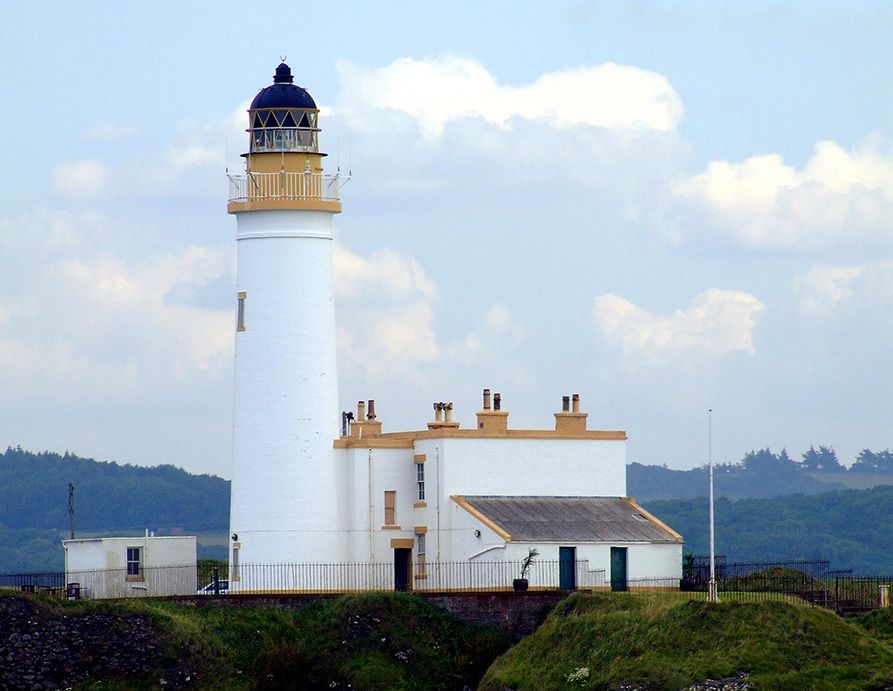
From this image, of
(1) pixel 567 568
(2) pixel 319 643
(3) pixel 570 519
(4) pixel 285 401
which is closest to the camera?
(2) pixel 319 643

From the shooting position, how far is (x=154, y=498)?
156 meters

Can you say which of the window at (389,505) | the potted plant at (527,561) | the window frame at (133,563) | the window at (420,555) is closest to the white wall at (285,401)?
the window at (389,505)

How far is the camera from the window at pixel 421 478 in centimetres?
5997

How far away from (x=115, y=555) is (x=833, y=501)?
89938mm

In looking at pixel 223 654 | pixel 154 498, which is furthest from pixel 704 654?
pixel 154 498

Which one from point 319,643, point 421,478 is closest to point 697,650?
point 319,643

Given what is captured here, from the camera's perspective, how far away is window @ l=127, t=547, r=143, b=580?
59.2m

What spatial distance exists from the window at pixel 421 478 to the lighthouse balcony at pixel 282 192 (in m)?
7.67

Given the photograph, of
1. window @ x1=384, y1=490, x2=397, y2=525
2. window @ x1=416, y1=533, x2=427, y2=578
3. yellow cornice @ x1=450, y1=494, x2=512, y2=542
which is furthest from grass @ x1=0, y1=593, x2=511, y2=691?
window @ x1=384, y1=490, x2=397, y2=525

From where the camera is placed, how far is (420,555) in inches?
2355

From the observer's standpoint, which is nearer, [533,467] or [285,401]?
[285,401]

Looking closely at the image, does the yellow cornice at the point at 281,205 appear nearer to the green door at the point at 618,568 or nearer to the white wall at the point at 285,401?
the white wall at the point at 285,401

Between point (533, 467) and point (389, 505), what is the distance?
426cm

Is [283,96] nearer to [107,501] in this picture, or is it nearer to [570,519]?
[570,519]
